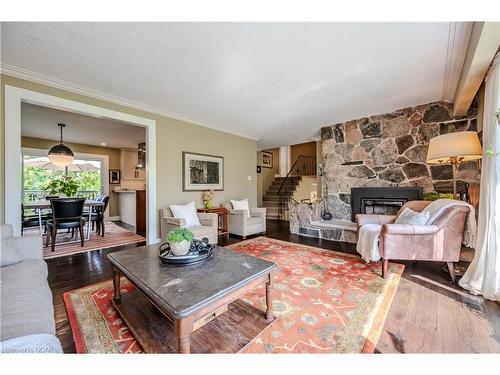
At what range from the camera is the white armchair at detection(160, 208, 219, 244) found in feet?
11.2

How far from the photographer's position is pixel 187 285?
1.36 meters

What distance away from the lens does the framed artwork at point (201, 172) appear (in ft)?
14.6

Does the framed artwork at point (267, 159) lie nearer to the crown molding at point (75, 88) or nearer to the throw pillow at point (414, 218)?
the crown molding at point (75, 88)

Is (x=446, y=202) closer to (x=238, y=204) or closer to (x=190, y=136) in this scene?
(x=238, y=204)

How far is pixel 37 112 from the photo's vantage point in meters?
3.94

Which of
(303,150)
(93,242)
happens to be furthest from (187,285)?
(303,150)

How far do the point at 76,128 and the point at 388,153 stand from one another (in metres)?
6.88

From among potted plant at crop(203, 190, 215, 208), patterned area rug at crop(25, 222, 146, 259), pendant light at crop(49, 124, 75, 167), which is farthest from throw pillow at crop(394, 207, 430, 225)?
pendant light at crop(49, 124, 75, 167)

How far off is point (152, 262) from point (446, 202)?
321 centimetres

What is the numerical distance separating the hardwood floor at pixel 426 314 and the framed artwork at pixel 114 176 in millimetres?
4735

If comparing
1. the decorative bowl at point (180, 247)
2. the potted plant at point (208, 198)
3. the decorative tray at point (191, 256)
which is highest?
the potted plant at point (208, 198)

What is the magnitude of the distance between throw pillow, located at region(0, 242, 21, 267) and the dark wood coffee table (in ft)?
2.35

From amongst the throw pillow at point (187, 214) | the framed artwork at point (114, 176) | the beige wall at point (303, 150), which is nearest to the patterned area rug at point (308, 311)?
the throw pillow at point (187, 214)

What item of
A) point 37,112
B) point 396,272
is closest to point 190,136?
point 37,112
